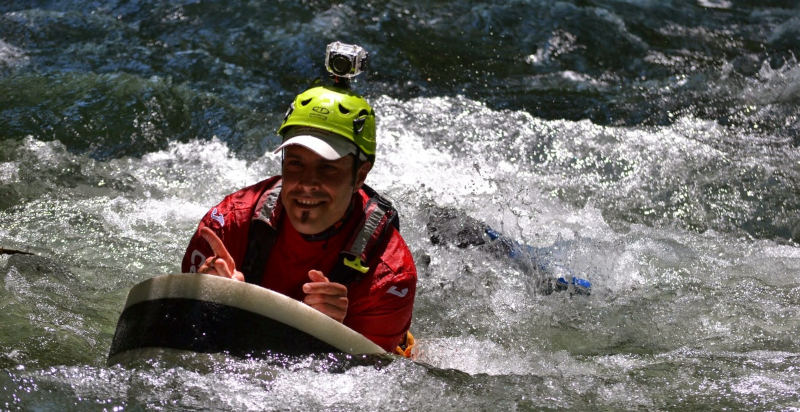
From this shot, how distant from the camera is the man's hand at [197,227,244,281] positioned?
278cm

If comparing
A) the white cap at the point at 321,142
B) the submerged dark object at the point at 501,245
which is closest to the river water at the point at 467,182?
the submerged dark object at the point at 501,245

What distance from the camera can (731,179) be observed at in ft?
20.0

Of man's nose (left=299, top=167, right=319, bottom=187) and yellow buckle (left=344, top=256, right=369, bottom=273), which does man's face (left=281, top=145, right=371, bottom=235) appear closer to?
man's nose (left=299, top=167, right=319, bottom=187)

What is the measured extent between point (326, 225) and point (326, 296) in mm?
396

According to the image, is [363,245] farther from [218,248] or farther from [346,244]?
[218,248]

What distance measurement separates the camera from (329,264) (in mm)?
3238

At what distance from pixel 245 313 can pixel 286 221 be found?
27.7 inches

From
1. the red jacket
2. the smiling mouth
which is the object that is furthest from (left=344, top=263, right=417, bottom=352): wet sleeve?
the smiling mouth

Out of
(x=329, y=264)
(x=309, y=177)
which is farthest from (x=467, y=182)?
(x=309, y=177)

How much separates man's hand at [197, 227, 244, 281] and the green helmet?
1.47 ft

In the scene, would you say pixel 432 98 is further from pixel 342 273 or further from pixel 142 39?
pixel 342 273

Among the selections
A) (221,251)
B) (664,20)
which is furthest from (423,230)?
(664,20)

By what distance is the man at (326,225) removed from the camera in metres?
3.02

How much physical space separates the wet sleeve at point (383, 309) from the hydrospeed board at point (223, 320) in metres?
0.45
